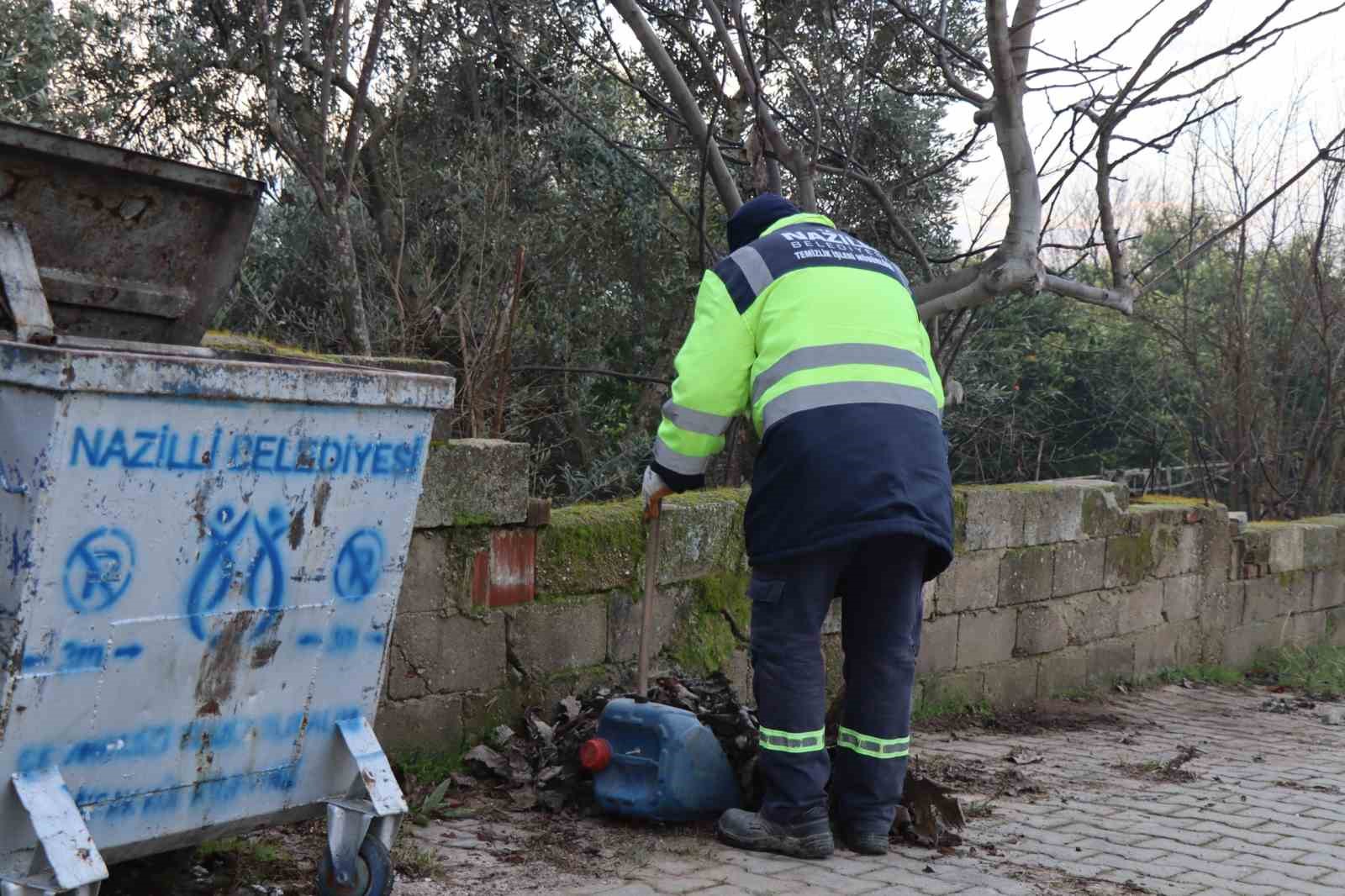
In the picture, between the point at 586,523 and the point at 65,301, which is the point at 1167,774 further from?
the point at 65,301

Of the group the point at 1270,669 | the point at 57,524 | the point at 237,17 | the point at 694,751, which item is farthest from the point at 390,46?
the point at 57,524

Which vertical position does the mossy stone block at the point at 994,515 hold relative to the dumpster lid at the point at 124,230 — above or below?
below

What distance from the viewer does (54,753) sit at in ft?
8.59

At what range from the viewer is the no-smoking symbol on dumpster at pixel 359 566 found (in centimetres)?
303

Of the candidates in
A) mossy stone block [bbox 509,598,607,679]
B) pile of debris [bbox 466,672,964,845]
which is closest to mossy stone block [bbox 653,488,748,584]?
mossy stone block [bbox 509,598,607,679]

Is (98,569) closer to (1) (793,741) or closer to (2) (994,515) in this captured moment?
(1) (793,741)

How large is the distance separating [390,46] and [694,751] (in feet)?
31.4

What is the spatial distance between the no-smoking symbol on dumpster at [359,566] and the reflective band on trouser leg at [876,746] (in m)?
1.59

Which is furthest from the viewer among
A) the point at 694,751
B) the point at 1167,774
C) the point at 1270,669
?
the point at 1270,669

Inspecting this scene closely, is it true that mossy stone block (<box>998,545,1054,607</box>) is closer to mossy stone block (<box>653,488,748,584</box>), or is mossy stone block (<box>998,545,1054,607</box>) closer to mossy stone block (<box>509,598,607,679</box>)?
mossy stone block (<box>653,488,748,584</box>)

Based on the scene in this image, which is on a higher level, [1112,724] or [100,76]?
[100,76]

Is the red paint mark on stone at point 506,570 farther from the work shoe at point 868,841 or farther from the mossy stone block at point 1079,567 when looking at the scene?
the mossy stone block at point 1079,567

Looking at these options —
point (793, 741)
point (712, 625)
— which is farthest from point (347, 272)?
point (793, 741)

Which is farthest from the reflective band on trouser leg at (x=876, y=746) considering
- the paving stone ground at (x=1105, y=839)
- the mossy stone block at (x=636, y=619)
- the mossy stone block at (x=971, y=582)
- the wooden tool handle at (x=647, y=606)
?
the mossy stone block at (x=971, y=582)
